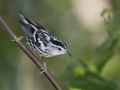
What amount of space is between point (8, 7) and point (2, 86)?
3.16 ft

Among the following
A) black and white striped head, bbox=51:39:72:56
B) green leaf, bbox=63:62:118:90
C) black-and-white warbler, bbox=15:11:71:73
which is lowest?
green leaf, bbox=63:62:118:90

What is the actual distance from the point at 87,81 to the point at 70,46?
2.52m

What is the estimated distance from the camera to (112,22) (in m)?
2.40

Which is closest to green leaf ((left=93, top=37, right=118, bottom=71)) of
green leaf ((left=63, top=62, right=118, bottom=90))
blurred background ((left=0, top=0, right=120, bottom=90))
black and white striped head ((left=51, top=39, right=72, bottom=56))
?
blurred background ((left=0, top=0, right=120, bottom=90))

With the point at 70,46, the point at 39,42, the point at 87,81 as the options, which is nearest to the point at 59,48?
the point at 39,42

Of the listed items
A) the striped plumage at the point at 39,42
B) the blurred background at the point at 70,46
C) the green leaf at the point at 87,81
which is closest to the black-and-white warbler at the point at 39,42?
the striped plumage at the point at 39,42

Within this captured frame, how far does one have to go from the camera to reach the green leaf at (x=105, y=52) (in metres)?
2.45

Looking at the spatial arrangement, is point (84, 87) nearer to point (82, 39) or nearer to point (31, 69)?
point (31, 69)

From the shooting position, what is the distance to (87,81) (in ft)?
8.12

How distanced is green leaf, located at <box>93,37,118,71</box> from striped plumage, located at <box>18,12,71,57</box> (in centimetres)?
35

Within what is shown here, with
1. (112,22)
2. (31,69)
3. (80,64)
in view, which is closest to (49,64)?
(31,69)

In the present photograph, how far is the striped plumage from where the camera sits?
2744mm

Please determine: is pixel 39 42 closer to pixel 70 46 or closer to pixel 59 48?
pixel 59 48

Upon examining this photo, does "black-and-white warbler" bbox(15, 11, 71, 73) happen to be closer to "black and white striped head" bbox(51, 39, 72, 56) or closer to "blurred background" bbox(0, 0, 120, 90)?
"black and white striped head" bbox(51, 39, 72, 56)
